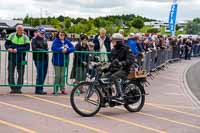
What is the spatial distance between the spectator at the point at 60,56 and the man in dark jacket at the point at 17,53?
782mm

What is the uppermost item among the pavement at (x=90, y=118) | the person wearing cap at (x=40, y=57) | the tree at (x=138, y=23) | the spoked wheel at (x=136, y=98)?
the tree at (x=138, y=23)

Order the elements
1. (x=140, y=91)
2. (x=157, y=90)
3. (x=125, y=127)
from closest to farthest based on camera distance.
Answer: (x=125, y=127), (x=140, y=91), (x=157, y=90)

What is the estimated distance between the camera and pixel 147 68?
19.0m

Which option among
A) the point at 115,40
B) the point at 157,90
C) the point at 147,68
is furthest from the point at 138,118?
the point at 147,68

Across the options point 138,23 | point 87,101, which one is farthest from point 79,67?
point 138,23

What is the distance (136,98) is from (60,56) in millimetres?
3148

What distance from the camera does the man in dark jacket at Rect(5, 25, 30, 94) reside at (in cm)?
1255

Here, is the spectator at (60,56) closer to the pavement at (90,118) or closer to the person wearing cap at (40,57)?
the person wearing cap at (40,57)

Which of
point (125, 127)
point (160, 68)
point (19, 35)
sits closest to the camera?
point (125, 127)

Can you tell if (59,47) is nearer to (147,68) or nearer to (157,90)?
(157,90)

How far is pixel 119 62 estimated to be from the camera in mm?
10328

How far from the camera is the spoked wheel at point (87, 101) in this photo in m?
9.91

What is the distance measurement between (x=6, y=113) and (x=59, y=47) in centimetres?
353

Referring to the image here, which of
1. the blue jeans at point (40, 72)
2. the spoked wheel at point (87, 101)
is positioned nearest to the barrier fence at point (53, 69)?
the blue jeans at point (40, 72)
